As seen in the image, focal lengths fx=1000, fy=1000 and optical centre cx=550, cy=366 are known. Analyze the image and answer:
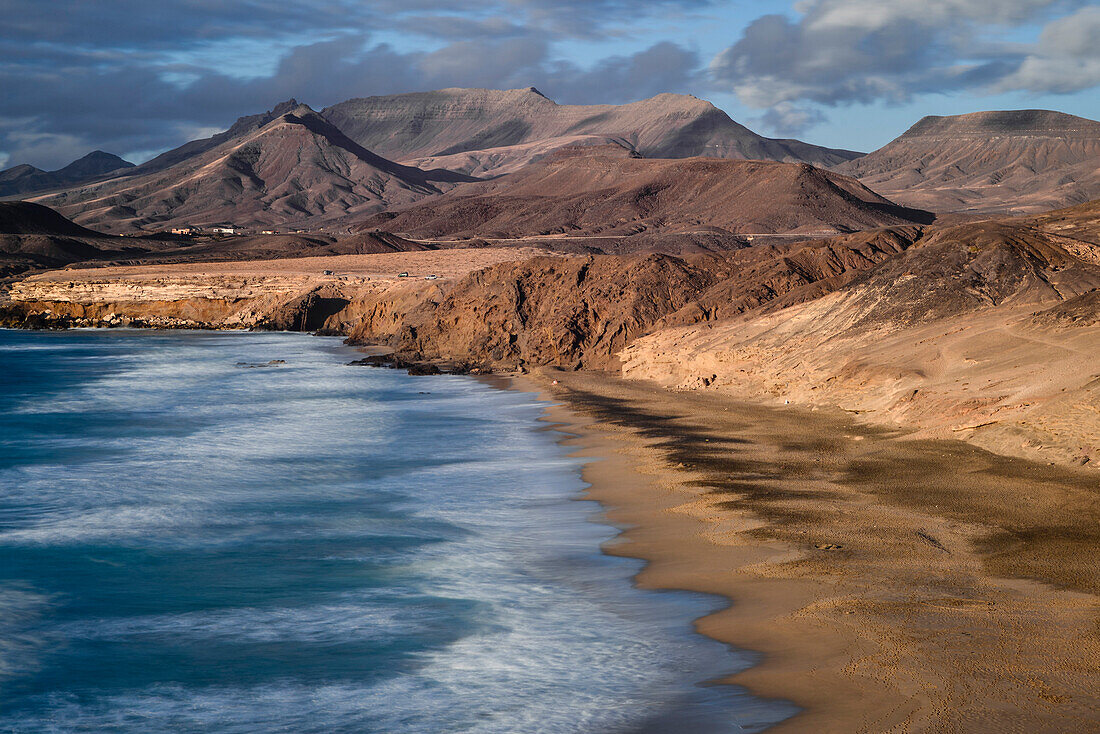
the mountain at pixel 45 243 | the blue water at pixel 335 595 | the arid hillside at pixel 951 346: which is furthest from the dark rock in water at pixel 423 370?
the mountain at pixel 45 243

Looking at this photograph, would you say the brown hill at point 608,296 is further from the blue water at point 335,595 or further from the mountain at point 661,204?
the mountain at point 661,204

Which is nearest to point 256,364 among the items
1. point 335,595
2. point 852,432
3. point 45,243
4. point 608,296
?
point 608,296

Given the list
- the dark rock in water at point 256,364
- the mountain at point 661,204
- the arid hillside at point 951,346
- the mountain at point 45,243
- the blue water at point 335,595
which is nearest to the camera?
the blue water at point 335,595

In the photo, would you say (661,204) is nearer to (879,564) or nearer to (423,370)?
(423,370)

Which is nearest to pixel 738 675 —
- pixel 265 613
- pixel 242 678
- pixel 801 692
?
pixel 801 692

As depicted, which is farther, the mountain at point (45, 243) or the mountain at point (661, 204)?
the mountain at point (661, 204)
